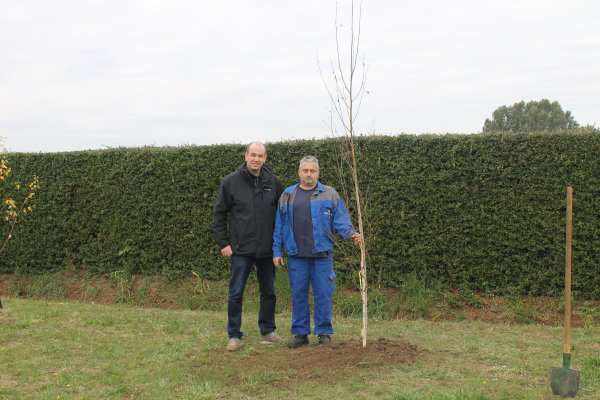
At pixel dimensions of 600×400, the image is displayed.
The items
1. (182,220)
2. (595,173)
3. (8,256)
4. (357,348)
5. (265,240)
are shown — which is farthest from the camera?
(8,256)

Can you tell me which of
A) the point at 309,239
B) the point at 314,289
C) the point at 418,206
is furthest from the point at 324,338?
the point at 418,206

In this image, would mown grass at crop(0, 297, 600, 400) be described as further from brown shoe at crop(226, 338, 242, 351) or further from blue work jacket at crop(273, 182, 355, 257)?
blue work jacket at crop(273, 182, 355, 257)

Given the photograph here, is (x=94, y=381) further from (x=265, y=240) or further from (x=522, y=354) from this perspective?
(x=522, y=354)

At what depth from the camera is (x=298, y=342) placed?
6.07 meters

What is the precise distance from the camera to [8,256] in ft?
37.3

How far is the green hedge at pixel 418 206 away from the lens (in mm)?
8047

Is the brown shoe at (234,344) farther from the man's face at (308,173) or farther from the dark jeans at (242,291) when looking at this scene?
the man's face at (308,173)

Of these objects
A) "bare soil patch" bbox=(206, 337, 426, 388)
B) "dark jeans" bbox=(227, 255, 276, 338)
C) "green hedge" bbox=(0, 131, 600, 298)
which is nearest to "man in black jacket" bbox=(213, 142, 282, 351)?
"dark jeans" bbox=(227, 255, 276, 338)

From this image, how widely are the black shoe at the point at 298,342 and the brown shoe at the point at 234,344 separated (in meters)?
0.51

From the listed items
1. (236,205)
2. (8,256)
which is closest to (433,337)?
(236,205)

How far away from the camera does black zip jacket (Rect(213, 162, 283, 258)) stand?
609cm

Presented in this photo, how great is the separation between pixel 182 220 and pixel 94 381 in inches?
201

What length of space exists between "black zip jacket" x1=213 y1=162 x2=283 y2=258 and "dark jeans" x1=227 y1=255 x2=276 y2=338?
140 mm

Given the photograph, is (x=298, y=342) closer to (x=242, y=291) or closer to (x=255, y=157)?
(x=242, y=291)
